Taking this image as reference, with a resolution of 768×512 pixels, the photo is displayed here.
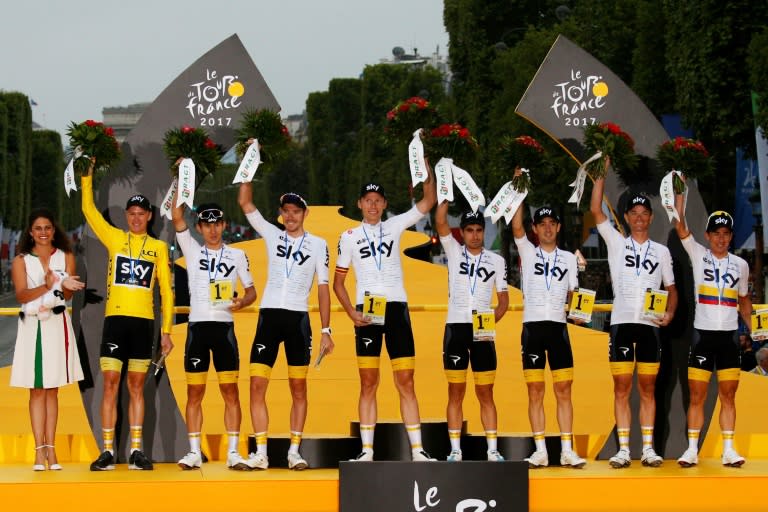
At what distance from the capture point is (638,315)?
1020cm

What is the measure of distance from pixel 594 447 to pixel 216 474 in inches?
128

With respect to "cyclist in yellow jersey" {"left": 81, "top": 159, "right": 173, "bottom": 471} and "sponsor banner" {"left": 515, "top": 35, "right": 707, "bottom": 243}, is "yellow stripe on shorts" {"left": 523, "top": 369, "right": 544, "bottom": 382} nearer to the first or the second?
"sponsor banner" {"left": 515, "top": 35, "right": 707, "bottom": 243}

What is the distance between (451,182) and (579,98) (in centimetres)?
176

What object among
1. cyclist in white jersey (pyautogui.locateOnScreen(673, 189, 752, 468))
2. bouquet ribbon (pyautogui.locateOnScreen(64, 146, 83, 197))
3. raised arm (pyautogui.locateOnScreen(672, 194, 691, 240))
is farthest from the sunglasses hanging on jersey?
cyclist in white jersey (pyautogui.locateOnScreen(673, 189, 752, 468))

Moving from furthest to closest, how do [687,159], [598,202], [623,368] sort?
1. [687,159]
2. [598,202]
3. [623,368]

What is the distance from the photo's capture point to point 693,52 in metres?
23.6

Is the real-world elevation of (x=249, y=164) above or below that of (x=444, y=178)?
above

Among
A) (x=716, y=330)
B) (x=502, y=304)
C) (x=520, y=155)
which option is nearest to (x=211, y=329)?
(x=502, y=304)

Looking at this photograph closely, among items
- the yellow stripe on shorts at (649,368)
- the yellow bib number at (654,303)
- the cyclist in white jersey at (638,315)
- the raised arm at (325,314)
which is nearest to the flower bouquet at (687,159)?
the cyclist in white jersey at (638,315)

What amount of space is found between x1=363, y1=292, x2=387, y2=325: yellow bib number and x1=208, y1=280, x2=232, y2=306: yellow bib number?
1057 mm

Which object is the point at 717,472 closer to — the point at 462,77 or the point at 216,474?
the point at 216,474

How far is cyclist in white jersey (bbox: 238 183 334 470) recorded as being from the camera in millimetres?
9781

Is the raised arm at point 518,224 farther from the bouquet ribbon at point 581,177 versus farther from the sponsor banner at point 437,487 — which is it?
the sponsor banner at point 437,487

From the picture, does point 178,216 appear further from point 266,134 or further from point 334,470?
point 334,470
